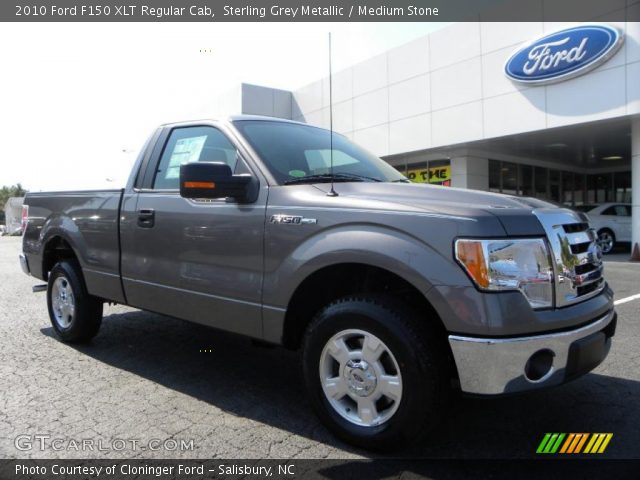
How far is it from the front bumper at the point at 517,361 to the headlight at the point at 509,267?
192 mm

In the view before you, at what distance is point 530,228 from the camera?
8.21ft

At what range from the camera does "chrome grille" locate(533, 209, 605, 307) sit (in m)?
2.51

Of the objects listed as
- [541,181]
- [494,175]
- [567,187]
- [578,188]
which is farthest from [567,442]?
[578,188]

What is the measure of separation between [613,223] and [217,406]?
15.7m

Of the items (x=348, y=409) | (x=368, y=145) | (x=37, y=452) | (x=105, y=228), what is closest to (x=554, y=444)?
(x=348, y=409)

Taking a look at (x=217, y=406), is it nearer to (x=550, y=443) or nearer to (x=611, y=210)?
(x=550, y=443)

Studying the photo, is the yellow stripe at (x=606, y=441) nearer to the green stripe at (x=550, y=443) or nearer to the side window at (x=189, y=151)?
the green stripe at (x=550, y=443)

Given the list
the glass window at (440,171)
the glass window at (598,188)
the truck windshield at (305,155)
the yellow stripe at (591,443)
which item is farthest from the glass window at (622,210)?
the yellow stripe at (591,443)

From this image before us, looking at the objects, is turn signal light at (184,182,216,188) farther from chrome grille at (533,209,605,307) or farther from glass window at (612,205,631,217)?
glass window at (612,205,631,217)

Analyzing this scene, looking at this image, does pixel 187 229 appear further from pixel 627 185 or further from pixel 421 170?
pixel 627 185

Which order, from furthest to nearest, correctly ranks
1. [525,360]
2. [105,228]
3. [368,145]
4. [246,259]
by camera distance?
[368,145] < [105,228] < [246,259] < [525,360]

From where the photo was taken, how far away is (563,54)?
12984 mm

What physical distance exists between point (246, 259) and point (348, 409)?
1.08 metres

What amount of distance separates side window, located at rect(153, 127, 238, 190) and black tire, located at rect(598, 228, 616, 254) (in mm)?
14863
